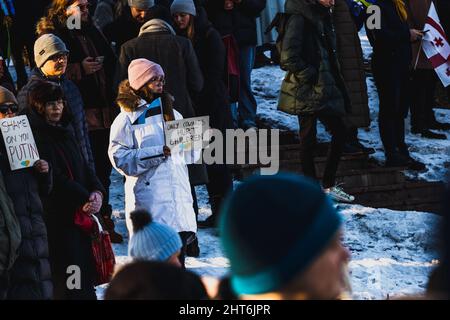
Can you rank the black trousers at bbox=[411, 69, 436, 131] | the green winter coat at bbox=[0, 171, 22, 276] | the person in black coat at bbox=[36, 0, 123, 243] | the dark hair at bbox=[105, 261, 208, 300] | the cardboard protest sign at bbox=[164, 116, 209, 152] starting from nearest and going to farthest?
1. the dark hair at bbox=[105, 261, 208, 300]
2. the green winter coat at bbox=[0, 171, 22, 276]
3. the cardboard protest sign at bbox=[164, 116, 209, 152]
4. the person in black coat at bbox=[36, 0, 123, 243]
5. the black trousers at bbox=[411, 69, 436, 131]

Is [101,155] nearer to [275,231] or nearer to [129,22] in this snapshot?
[129,22]

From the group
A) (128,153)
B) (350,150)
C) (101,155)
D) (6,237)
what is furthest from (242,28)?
(6,237)

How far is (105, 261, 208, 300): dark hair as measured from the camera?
10.2 feet

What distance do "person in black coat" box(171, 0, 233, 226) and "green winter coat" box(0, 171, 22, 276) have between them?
10.6 ft

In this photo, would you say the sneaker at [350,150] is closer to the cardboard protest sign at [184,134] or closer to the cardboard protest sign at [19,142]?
the cardboard protest sign at [184,134]

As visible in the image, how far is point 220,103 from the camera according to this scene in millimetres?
9133

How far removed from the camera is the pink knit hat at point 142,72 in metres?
7.12

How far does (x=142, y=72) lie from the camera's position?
7148 mm

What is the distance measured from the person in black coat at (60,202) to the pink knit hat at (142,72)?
74 cm

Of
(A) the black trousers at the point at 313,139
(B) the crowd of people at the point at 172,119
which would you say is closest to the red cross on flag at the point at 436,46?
(B) the crowd of people at the point at 172,119

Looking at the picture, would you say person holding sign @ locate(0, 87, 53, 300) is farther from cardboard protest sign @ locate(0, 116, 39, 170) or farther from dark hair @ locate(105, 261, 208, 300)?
dark hair @ locate(105, 261, 208, 300)

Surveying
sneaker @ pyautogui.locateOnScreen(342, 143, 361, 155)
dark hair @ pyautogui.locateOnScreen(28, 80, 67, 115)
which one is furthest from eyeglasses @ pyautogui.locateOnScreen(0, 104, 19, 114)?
sneaker @ pyautogui.locateOnScreen(342, 143, 361, 155)
